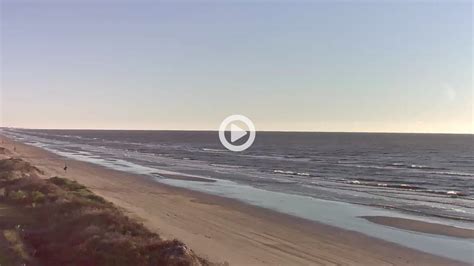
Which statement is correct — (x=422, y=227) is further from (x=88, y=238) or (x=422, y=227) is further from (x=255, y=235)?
(x=88, y=238)

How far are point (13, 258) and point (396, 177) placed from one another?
139 ft

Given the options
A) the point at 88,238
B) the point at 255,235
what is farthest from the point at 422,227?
the point at 88,238

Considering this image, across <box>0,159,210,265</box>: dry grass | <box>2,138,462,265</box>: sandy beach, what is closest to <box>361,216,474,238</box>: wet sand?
<box>2,138,462,265</box>: sandy beach

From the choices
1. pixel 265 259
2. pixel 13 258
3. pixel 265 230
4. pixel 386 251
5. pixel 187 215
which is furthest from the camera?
pixel 187 215

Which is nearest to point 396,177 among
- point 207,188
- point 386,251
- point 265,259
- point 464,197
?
point 464,197

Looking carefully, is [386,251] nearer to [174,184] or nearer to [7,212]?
[7,212]

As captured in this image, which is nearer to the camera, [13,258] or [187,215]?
[13,258]

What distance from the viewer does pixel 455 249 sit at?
61.0 ft

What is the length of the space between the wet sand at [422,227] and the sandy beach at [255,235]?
10 centimetres

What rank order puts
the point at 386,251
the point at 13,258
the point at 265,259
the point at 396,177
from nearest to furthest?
the point at 13,258 → the point at 265,259 → the point at 386,251 → the point at 396,177

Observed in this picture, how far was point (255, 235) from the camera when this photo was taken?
19.0 metres

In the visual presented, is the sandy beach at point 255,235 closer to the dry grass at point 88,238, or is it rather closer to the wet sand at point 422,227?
the wet sand at point 422,227

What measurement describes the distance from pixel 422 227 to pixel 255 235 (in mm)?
8681

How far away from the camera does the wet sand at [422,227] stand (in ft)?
71.4
